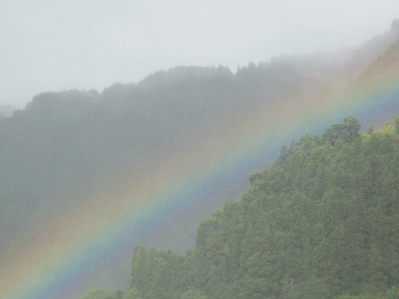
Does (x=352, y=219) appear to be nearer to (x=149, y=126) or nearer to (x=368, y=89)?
(x=368, y=89)

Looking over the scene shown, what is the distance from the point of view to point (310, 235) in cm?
1734

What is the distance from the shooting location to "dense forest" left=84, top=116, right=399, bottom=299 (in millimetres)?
14398

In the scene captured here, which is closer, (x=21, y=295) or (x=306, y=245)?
(x=306, y=245)

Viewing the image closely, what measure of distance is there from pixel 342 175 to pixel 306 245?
13.4ft

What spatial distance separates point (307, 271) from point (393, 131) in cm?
965

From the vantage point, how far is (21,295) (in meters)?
65.8

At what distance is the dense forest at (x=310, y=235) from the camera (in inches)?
567

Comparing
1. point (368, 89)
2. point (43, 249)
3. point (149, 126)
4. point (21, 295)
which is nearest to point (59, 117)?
point (149, 126)

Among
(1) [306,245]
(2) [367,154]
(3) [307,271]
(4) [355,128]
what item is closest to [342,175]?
(2) [367,154]

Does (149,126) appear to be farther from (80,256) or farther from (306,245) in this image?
(306,245)

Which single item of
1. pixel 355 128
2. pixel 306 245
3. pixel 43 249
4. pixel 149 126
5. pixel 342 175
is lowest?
pixel 306 245

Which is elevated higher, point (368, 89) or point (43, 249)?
point (43, 249)

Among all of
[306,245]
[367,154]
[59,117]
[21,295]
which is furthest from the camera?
[59,117]

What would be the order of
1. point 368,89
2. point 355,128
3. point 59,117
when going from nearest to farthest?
1. point 355,128
2. point 368,89
3. point 59,117
